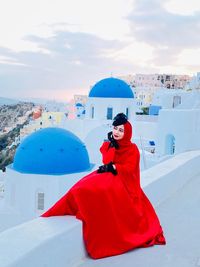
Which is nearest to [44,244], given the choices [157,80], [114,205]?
[114,205]

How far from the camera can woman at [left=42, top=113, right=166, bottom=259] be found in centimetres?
279

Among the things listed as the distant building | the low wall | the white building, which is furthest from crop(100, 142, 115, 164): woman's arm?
the distant building

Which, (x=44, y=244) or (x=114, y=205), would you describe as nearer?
(x=44, y=244)

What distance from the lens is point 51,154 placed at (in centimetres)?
979

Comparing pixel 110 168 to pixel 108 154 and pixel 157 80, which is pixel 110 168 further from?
pixel 157 80

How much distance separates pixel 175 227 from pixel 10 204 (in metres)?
6.92

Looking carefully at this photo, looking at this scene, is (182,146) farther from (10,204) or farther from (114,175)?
(114,175)

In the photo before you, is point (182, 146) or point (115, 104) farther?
point (115, 104)

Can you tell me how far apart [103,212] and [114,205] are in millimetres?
105

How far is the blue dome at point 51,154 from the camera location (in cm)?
970

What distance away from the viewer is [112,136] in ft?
9.81

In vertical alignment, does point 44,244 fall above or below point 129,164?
below

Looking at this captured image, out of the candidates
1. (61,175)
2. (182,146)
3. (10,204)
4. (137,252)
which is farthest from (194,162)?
(182,146)

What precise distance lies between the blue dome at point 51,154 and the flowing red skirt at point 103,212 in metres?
6.79
